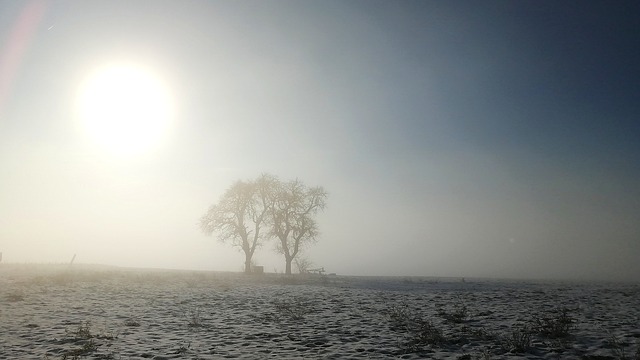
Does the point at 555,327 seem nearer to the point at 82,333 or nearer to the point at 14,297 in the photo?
the point at 82,333

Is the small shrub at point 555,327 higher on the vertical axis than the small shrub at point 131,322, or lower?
higher

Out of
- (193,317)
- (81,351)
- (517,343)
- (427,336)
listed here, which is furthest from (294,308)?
(517,343)

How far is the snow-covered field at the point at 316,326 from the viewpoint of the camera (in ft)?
32.1

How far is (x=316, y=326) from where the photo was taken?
13125 millimetres

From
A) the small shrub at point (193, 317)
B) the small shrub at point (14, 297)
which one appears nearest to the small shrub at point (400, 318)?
the small shrub at point (193, 317)

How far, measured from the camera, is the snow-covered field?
32.1ft

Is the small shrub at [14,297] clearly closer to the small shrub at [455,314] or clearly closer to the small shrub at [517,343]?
the small shrub at [455,314]

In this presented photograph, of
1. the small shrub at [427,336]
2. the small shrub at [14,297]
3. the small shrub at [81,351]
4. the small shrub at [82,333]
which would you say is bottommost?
the small shrub at [81,351]

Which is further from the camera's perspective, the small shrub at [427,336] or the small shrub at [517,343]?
the small shrub at [427,336]

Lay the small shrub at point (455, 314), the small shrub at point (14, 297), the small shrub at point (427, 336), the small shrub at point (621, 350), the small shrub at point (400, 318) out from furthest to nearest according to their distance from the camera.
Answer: the small shrub at point (14, 297) → the small shrub at point (455, 314) → the small shrub at point (400, 318) → the small shrub at point (427, 336) → the small shrub at point (621, 350)

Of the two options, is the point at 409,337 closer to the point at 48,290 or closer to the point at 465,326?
the point at 465,326

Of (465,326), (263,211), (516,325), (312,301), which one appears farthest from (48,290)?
(263,211)

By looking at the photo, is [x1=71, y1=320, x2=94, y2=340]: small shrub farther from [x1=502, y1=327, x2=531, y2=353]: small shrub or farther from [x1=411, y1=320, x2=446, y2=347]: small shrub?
[x1=502, y1=327, x2=531, y2=353]: small shrub

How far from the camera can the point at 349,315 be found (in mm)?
14969
